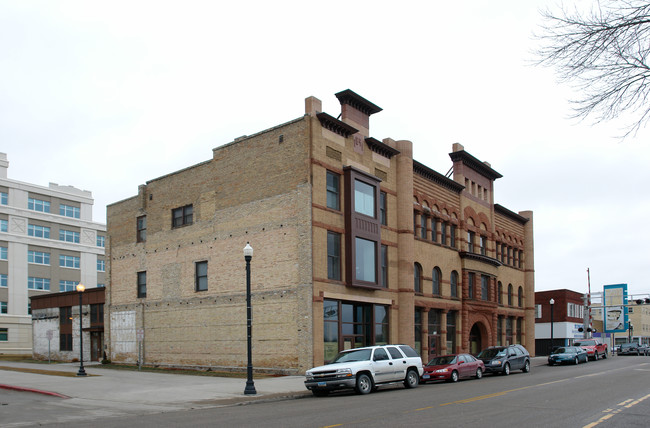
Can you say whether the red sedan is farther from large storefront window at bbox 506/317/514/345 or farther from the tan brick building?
large storefront window at bbox 506/317/514/345

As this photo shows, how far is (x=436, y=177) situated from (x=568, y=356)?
14734mm

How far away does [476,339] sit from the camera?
45531mm

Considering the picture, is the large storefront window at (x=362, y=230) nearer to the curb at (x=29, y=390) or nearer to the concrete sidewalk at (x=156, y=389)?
the concrete sidewalk at (x=156, y=389)

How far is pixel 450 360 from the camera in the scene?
2719 centimetres

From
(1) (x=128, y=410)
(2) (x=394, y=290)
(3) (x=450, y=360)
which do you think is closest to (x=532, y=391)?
(3) (x=450, y=360)

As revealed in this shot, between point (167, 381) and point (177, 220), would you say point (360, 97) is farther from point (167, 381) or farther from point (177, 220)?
point (167, 381)

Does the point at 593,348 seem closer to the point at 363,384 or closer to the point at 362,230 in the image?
the point at 362,230

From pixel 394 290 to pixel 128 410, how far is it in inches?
782

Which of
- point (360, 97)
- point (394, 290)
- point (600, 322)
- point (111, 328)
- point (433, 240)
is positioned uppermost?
point (360, 97)

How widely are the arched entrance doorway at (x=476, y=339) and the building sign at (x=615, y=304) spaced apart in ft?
95.0

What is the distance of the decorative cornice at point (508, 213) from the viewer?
164 ft

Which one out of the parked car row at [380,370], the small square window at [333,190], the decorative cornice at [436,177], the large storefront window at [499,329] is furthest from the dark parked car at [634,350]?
the small square window at [333,190]

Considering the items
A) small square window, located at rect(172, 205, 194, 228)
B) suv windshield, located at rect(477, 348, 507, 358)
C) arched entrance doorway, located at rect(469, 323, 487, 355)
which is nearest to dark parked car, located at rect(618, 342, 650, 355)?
arched entrance doorway, located at rect(469, 323, 487, 355)

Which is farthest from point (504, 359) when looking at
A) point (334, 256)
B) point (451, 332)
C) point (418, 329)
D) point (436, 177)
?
point (436, 177)
